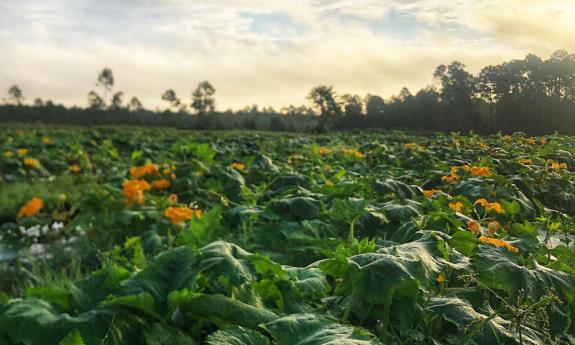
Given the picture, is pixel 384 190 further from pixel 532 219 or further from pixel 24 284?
pixel 24 284

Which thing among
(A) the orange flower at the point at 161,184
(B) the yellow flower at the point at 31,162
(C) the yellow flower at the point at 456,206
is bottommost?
(B) the yellow flower at the point at 31,162

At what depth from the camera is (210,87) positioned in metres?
77.8

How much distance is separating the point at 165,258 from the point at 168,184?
3958 millimetres

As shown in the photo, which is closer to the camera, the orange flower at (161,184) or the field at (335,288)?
the field at (335,288)

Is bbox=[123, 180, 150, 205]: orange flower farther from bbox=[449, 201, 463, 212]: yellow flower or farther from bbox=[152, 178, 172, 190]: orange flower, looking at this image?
bbox=[449, 201, 463, 212]: yellow flower

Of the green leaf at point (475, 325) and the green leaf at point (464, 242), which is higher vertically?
the green leaf at point (464, 242)

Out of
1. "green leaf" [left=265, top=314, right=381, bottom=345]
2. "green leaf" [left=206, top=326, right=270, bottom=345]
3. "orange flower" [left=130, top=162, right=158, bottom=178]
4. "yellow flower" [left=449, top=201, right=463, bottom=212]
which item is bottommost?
"orange flower" [left=130, top=162, right=158, bottom=178]

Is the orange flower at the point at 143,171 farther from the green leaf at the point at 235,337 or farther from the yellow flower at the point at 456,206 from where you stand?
the green leaf at the point at 235,337

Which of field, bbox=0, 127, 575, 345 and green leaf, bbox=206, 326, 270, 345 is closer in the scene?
green leaf, bbox=206, 326, 270, 345

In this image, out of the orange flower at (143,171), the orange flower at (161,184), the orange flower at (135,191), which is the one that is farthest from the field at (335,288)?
→ the orange flower at (143,171)

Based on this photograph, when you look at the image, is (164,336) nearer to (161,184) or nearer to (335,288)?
(335,288)

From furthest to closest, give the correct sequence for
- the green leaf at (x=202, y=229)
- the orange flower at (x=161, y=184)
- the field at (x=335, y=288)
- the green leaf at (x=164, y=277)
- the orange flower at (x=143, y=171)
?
1. the orange flower at (x=143, y=171)
2. the orange flower at (x=161, y=184)
3. the green leaf at (x=202, y=229)
4. the green leaf at (x=164, y=277)
5. the field at (x=335, y=288)

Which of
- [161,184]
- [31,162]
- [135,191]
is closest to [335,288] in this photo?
[135,191]

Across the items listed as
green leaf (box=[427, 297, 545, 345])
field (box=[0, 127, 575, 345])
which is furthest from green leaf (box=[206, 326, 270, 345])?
green leaf (box=[427, 297, 545, 345])
